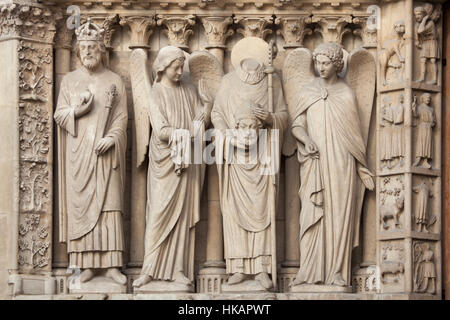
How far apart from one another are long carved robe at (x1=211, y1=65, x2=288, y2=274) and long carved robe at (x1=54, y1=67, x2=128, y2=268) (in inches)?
43.6

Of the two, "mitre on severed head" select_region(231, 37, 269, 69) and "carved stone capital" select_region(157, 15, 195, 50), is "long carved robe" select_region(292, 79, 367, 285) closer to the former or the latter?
"mitre on severed head" select_region(231, 37, 269, 69)

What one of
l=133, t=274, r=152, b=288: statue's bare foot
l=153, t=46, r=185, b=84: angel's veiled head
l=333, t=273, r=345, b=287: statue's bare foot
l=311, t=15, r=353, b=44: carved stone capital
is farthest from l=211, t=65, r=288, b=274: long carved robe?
l=311, t=15, r=353, b=44: carved stone capital

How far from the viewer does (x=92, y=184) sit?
16.7 m

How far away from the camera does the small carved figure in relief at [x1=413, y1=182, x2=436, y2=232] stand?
16.5m

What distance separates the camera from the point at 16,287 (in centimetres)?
1652

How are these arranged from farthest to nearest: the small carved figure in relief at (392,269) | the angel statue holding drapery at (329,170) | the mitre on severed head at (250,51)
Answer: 1. the mitre on severed head at (250,51)
2. the angel statue holding drapery at (329,170)
3. the small carved figure in relief at (392,269)

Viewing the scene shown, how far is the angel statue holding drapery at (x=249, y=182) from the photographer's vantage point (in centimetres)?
1661

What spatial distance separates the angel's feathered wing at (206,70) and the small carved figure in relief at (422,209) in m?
2.47

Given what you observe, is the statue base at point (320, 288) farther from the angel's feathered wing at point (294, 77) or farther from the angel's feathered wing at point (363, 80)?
the angel's feathered wing at point (363, 80)

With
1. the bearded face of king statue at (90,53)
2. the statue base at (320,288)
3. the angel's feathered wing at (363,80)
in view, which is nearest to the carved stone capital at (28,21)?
the bearded face of king statue at (90,53)

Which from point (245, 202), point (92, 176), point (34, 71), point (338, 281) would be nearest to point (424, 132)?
point (338, 281)

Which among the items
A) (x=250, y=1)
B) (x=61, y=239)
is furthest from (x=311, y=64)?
(x=61, y=239)

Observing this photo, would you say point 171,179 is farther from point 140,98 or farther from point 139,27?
point 139,27

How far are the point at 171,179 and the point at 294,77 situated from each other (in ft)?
5.84
